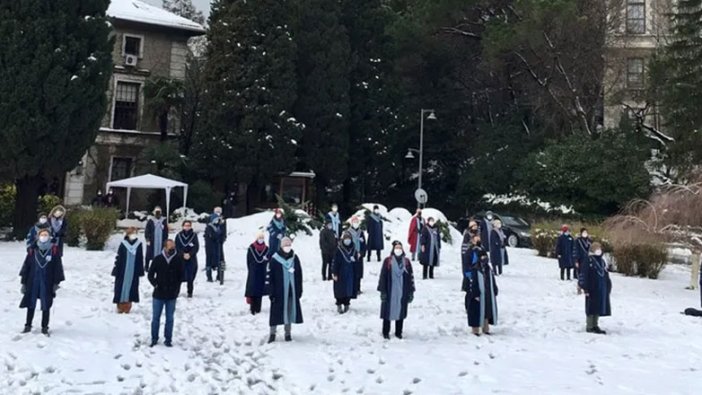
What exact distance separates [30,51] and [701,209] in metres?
23.1

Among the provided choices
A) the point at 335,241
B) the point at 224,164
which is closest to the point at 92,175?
the point at 224,164

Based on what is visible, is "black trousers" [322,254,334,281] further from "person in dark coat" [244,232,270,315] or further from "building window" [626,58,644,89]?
"building window" [626,58,644,89]

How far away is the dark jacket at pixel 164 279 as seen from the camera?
30.4ft

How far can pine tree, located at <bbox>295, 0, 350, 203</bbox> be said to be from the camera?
3653cm

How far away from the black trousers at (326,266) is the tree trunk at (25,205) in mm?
12798

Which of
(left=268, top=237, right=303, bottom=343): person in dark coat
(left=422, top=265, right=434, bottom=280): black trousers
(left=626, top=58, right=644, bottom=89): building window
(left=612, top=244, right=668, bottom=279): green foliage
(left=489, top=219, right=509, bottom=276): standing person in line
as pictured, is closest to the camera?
(left=268, top=237, right=303, bottom=343): person in dark coat

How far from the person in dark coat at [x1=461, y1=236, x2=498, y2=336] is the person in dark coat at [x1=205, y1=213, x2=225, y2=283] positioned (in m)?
7.14

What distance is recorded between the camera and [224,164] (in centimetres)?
3325

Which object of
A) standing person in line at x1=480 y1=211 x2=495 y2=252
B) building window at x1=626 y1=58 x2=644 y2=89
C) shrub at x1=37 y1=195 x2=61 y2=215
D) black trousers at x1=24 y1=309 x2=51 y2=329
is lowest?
black trousers at x1=24 y1=309 x2=51 y2=329

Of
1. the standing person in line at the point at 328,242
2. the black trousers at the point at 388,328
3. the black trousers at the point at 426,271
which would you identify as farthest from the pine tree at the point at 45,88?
the black trousers at the point at 388,328

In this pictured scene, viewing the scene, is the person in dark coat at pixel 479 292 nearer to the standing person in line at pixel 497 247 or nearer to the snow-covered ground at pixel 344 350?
the snow-covered ground at pixel 344 350

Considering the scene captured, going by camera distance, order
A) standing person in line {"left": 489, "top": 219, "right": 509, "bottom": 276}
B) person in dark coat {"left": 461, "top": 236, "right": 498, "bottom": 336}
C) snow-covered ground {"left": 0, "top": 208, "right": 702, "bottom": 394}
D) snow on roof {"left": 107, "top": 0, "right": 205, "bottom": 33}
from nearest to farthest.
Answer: snow-covered ground {"left": 0, "top": 208, "right": 702, "bottom": 394} → person in dark coat {"left": 461, "top": 236, "right": 498, "bottom": 336} → standing person in line {"left": 489, "top": 219, "right": 509, "bottom": 276} → snow on roof {"left": 107, "top": 0, "right": 205, "bottom": 33}

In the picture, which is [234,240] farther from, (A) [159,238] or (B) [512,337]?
(B) [512,337]

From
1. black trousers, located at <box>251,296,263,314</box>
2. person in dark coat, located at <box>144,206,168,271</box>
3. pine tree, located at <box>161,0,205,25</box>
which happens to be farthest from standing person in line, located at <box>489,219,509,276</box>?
pine tree, located at <box>161,0,205,25</box>
